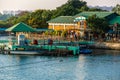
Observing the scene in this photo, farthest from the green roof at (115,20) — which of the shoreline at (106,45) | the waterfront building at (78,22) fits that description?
the shoreline at (106,45)

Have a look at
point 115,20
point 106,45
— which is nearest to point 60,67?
point 106,45

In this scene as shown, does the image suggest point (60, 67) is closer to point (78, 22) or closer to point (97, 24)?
point (97, 24)

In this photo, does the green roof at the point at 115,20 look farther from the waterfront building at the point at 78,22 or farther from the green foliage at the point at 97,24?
the green foliage at the point at 97,24

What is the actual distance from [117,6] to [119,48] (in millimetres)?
34742

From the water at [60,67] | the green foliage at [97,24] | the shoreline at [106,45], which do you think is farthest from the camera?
the green foliage at [97,24]

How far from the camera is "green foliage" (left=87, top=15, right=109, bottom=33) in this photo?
222ft

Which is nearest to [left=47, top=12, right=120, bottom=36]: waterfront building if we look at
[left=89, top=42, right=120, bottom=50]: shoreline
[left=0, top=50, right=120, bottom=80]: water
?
[left=89, top=42, right=120, bottom=50]: shoreline

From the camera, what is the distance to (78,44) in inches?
2280

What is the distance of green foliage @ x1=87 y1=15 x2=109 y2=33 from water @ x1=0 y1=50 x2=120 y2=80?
490 inches

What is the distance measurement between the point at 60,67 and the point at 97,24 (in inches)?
962

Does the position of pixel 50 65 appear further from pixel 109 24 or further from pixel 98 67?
pixel 109 24

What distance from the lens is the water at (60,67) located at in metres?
38.7

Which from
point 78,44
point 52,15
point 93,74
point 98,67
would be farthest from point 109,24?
point 93,74

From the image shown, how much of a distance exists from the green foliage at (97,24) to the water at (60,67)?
40.9ft
